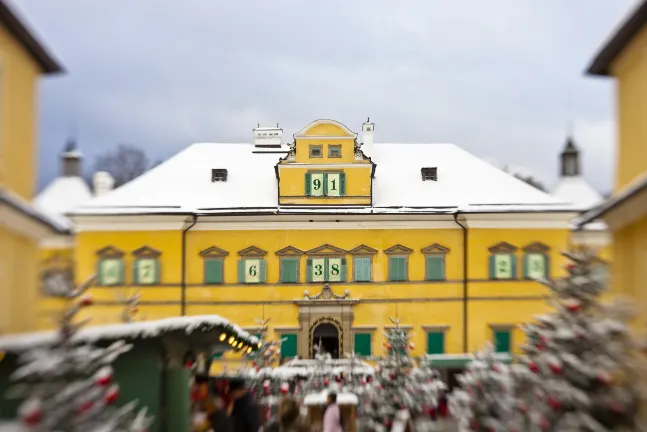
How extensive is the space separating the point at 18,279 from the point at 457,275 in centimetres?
2069

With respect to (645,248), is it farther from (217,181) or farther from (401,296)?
(217,181)

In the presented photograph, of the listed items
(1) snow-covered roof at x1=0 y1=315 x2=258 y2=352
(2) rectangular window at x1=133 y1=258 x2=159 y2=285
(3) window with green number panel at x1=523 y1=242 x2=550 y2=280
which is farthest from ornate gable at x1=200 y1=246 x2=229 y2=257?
(1) snow-covered roof at x1=0 y1=315 x2=258 y2=352

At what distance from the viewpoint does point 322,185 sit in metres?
26.3

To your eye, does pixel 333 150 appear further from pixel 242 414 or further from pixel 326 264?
pixel 242 414

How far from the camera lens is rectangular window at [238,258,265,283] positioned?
25.4 m

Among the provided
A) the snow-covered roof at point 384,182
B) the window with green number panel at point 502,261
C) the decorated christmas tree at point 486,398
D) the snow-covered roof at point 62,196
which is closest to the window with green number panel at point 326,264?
the snow-covered roof at point 384,182

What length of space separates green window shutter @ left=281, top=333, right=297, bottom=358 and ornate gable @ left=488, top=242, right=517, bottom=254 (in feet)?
21.8

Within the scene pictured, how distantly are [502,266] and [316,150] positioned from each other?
6889mm

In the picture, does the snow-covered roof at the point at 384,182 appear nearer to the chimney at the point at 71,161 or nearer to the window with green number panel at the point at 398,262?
the window with green number panel at the point at 398,262

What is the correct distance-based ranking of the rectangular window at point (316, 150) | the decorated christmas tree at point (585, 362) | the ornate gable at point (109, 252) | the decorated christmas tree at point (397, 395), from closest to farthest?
the decorated christmas tree at point (585, 362) → the ornate gable at point (109, 252) → the decorated christmas tree at point (397, 395) → the rectangular window at point (316, 150)

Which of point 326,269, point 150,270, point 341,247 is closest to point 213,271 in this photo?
point 326,269

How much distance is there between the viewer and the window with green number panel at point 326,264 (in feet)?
84.4

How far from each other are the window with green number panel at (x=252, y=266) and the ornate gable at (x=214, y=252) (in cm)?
52

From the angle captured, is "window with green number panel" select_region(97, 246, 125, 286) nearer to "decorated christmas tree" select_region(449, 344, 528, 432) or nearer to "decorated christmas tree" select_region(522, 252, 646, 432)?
"decorated christmas tree" select_region(449, 344, 528, 432)
